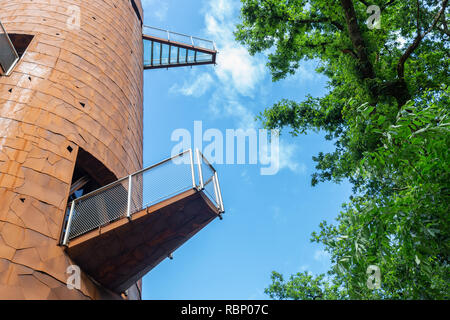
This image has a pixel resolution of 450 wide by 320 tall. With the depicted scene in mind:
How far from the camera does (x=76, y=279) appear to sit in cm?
622

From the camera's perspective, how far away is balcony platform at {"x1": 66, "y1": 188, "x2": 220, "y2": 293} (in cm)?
654

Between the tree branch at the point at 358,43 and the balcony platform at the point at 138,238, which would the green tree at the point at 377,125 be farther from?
the balcony platform at the point at 138,238

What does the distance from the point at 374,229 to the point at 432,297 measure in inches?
48.4

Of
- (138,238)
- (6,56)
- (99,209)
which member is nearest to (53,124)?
(99,209)

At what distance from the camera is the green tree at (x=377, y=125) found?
192 inches

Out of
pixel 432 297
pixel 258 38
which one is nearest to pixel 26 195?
pixel 432 297

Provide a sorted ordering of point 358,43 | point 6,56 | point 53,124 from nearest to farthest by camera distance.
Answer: point 53,124 → point 6,56 → point 358,43

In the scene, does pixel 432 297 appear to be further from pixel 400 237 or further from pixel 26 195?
pixel 26 195

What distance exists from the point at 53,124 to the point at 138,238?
325cm

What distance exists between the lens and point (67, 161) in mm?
7551

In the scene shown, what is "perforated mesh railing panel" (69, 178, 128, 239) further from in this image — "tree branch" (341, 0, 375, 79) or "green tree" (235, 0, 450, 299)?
"tree branch" (341, 0, 375, 79)

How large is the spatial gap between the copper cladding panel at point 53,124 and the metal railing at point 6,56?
0.60ft

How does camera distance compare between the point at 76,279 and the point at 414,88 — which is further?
the point at 414,88

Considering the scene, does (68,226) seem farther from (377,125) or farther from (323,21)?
(323,21)
